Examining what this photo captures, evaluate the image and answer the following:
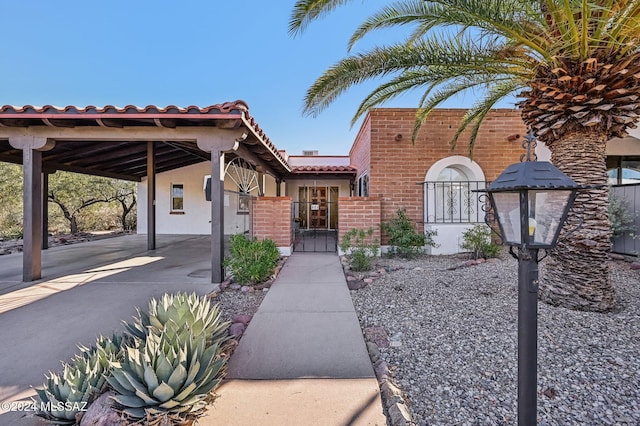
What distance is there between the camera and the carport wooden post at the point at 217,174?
528 centimetres

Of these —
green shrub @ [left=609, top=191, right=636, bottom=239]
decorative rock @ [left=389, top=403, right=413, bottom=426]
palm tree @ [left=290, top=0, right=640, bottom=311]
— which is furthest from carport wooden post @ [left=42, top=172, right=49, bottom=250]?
green shrub @ [left=609, top=191, right=636, bottom=239]

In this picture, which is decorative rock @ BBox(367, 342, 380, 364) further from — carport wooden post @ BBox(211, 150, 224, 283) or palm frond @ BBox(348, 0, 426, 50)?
palm frond @ BBox(348, 0, 426, 50)

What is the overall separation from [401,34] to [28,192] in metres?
7.62

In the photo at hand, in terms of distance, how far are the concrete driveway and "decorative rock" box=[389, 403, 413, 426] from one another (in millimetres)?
2619

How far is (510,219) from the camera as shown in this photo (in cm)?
175

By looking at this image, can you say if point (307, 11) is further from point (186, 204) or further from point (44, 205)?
point (186, 204)

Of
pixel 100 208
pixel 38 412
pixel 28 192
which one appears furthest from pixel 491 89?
pixel 100 208

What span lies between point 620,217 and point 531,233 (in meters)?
7.28

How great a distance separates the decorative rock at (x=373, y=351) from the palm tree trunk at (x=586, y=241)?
2630 millimetres

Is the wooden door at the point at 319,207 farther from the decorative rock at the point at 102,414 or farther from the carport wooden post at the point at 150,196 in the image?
the decorative rock at the point at 102,414

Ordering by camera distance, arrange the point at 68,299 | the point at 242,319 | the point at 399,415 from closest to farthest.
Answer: the point at 399,415, the point at 242,319, the point at 68,299

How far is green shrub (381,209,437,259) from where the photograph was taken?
24.5ft

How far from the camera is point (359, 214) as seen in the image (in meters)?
7.87

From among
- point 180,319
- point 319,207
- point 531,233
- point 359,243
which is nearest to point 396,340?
point 531,233
